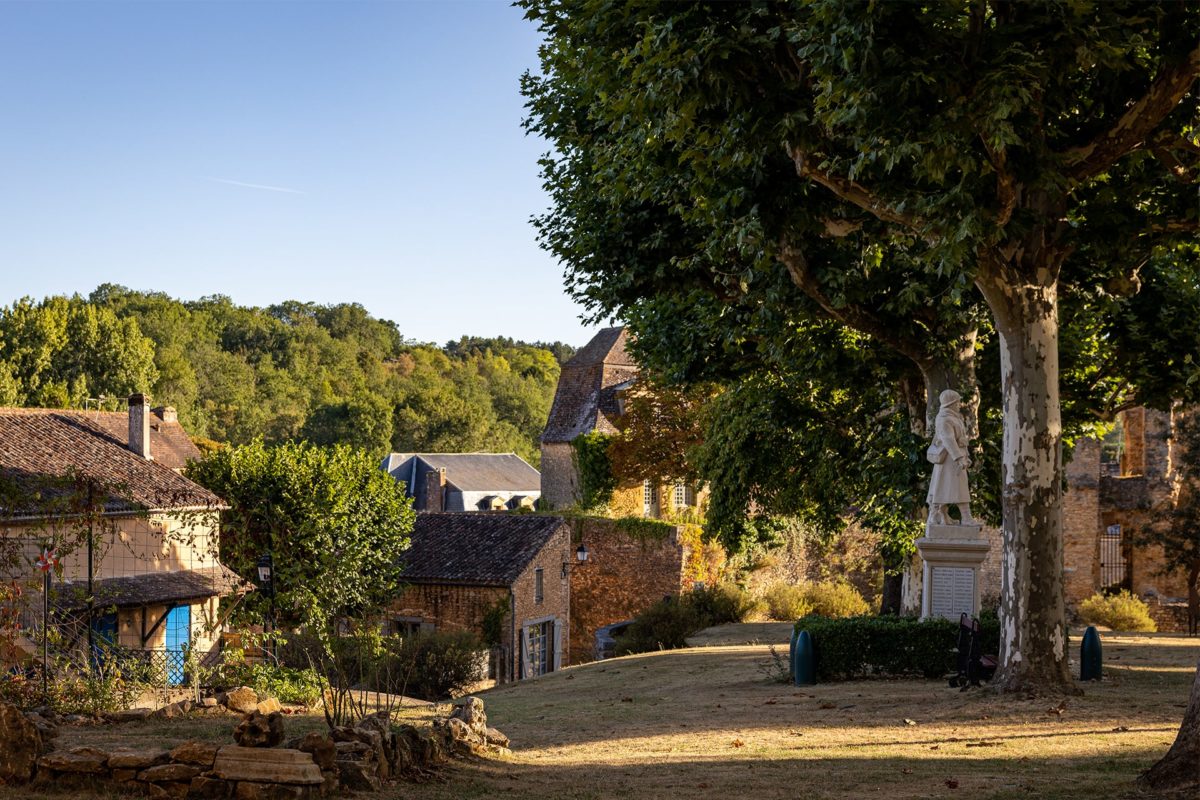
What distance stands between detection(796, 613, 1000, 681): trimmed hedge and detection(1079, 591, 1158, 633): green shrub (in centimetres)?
1665

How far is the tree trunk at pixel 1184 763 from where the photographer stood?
23.4ft

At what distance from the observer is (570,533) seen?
3784 cm

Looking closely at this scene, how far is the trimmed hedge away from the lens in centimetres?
1508

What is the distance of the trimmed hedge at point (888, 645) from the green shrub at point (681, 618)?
11254mm

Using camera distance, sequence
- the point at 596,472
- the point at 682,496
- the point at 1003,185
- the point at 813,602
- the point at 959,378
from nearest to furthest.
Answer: the point at 1003,185, the point at 959,378, the point at 813,602, the point at 596,472, the point at 682,496

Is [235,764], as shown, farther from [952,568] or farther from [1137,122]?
[952,568]

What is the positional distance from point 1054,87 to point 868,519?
31.6 feet

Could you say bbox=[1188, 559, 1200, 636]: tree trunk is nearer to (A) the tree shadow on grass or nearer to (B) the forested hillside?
(A) the tree shadow on grass

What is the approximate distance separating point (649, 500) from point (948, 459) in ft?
95.5

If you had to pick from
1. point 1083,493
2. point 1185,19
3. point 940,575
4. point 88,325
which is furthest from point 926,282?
point 88,325

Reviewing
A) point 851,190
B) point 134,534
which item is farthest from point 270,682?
point 134,534

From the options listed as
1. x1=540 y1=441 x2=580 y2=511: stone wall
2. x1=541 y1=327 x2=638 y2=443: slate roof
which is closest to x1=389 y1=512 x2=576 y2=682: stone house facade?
x1=540 y1=441 x2=580 y2=511: stone wall

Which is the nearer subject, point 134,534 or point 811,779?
point 811,779

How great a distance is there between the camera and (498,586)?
1291 inches
